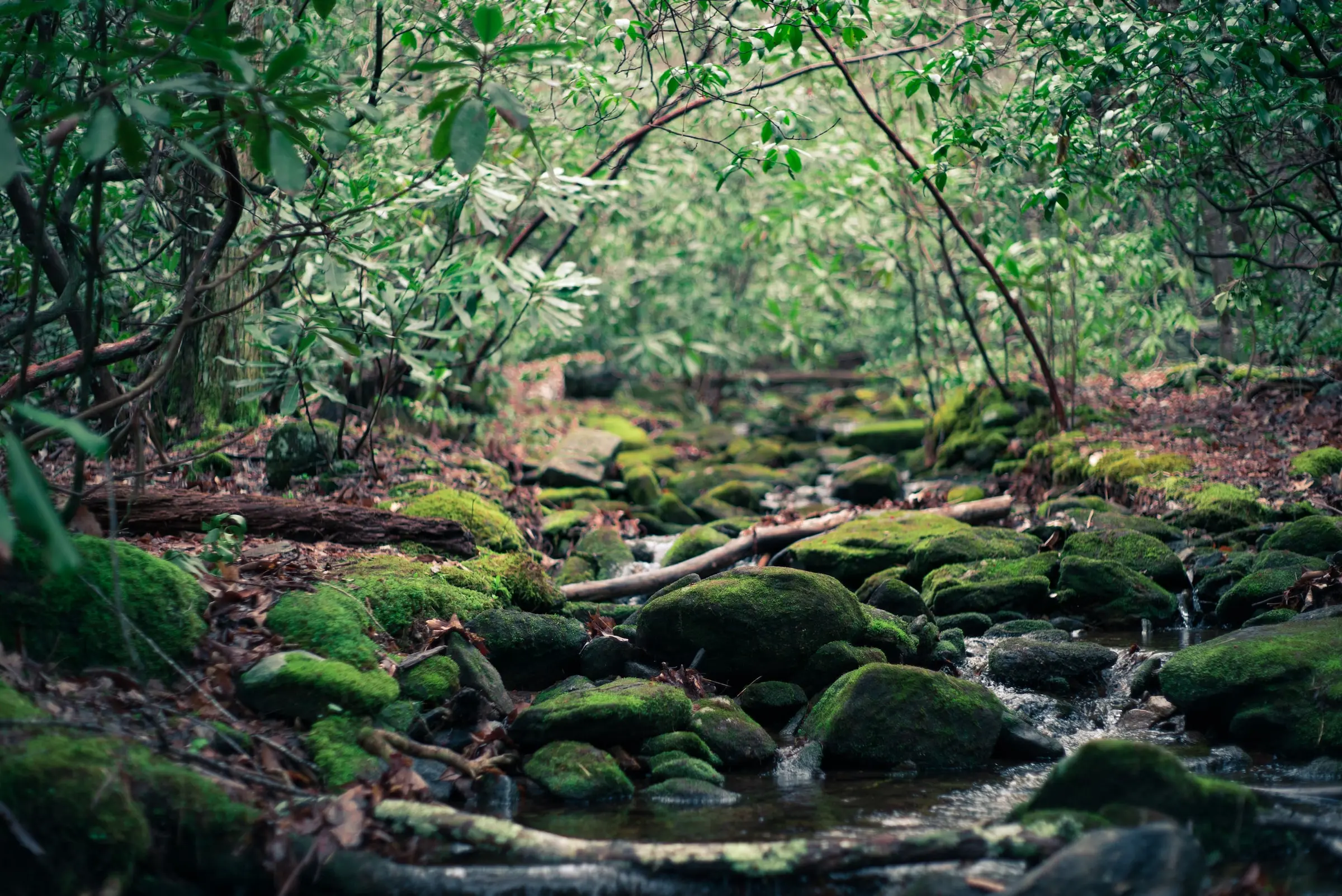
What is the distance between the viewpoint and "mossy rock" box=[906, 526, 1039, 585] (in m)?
7.39

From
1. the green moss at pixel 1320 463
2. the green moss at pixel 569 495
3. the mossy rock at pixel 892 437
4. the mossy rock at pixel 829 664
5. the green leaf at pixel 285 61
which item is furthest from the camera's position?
the mossy rock at pixel 892 437

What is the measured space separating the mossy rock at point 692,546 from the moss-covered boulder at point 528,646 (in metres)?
2.44

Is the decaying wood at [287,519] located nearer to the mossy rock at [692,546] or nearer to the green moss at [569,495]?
the mossy rock at [692,546]

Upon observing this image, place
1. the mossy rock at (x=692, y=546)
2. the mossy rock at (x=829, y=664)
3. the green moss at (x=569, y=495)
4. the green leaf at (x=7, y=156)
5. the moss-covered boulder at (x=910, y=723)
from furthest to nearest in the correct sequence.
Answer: the green moss at (x=569, y=495) < the mossy rock at (x=692, y=546) < the mossy rock at (x=829, y=664) < the moss-covered boulder at (x=910, y=723) < the green leaf at (x=7, y=156)

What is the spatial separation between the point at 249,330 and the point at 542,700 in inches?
117

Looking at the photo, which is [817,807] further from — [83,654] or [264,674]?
[83,654]

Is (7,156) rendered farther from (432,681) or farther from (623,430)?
(623,430)

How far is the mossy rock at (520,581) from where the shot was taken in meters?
5.95

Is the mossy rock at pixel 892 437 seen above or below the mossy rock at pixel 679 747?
above

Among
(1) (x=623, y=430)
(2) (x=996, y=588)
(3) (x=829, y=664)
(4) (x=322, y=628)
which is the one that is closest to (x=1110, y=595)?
(2) (x=996, y=588)

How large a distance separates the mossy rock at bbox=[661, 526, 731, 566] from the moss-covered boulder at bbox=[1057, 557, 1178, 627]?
8.84 ft

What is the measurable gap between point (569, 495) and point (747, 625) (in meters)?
5.26

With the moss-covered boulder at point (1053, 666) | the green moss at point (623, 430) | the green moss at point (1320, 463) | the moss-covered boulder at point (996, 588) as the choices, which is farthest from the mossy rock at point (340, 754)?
the green moss at point (623, 430)

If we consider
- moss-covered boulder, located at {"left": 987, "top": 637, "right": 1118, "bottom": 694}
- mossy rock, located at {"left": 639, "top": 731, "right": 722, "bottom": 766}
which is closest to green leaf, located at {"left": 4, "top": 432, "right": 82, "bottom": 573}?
mossy rock, located at {"left": 639, "top": 731, "right": 722, "bottom": 766}
